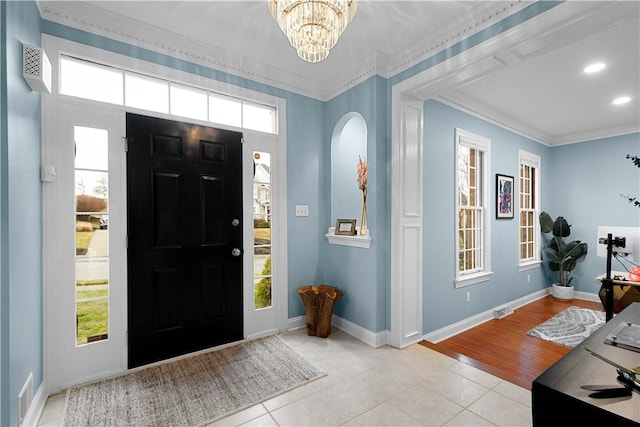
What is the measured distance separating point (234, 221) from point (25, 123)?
1536mm

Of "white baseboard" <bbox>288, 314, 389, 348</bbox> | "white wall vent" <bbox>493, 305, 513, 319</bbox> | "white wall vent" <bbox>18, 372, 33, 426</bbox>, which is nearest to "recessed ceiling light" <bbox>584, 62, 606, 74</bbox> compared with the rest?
"white wall vent" <bbox>493, 305, 513, 319</bbox>

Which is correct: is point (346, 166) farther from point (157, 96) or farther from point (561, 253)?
point (561, 253)

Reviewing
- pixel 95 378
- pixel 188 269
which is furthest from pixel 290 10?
pixel 95 378

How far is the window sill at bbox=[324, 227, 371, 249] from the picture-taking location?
287cm

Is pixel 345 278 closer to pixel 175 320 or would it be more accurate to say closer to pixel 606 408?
pixel 175 320

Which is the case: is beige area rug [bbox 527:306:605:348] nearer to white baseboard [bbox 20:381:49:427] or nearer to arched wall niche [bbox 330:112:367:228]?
arched wall niche [bbox 330:112:367:228]

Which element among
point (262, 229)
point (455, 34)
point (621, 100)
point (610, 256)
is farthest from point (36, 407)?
point (621, 100)

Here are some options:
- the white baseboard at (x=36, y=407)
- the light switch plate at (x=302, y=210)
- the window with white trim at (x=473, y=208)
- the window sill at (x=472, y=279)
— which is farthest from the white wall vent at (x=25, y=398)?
the window with white trim at (x=473, y=208)

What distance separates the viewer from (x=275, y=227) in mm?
3062

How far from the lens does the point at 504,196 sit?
4305 millimetres

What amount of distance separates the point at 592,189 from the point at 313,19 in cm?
592

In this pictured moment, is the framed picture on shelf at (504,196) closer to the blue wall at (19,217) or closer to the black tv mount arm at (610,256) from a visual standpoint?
the black tv mount arm at (610,256)

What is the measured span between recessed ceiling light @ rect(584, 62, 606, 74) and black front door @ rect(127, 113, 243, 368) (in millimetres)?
3503

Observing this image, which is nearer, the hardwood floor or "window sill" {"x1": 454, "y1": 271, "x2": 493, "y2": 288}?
the hardwood floor
